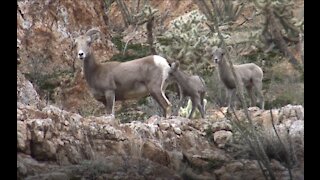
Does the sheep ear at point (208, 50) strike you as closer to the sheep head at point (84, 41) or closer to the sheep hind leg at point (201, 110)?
the sheep hind leg at point (201, 110)

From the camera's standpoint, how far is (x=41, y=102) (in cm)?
805

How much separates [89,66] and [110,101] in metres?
0.56

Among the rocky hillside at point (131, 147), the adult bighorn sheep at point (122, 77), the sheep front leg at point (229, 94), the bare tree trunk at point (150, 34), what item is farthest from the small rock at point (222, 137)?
the bare tree trunk at point (150, 34)

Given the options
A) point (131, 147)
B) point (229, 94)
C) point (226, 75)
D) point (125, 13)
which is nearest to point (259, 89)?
point (229, 94)

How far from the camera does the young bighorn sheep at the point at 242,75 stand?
8.09 metres

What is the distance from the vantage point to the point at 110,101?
8.42m

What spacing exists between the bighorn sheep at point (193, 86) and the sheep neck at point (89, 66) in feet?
3.27

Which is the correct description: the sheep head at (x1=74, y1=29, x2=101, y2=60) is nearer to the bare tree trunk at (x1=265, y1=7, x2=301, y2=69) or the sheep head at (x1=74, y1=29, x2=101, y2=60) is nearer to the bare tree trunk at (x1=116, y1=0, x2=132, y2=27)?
the bare tree trunk at (x1=116, y1=0, x2=132, y2=27)

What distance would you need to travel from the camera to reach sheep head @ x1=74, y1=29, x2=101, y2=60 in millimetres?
8328

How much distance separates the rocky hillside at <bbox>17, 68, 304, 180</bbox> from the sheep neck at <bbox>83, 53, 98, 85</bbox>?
74 cm
